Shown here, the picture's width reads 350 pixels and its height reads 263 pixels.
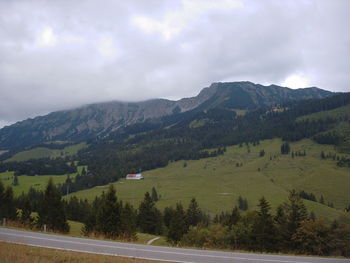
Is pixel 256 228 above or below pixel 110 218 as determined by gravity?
below

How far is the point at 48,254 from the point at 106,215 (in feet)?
74.6

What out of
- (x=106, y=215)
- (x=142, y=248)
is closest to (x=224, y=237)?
(x=106, y=215)

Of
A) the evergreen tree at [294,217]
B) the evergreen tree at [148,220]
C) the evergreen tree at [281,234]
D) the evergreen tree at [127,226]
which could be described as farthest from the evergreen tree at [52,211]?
the evergreen tree at [294,217]

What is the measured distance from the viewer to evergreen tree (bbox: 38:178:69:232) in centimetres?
6200

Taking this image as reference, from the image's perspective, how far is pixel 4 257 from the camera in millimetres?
13320

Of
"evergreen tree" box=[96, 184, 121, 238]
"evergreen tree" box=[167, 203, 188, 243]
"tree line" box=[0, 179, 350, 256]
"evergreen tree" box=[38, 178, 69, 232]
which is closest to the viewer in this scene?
"evergreen tree" box=[96, 184, 121, 238]

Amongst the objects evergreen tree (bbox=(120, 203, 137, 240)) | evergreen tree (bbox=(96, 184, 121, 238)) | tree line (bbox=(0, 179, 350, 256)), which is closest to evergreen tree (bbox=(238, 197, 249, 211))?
tree line (bbox=(0, 179, 350, 256))

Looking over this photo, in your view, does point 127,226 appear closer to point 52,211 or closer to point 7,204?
point 52,211

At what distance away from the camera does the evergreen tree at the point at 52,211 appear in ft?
203

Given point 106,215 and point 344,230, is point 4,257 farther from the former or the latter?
point 344,230

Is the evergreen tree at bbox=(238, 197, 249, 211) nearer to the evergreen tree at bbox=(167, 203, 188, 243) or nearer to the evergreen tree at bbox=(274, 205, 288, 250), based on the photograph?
the evergreen tree at bbox=(167, 203, 188, 243)

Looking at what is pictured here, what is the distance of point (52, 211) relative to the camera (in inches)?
2485

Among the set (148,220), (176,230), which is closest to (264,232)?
(176,230)

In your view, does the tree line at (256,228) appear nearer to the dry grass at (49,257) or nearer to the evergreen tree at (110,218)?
the evergreen tree at (110,218)
